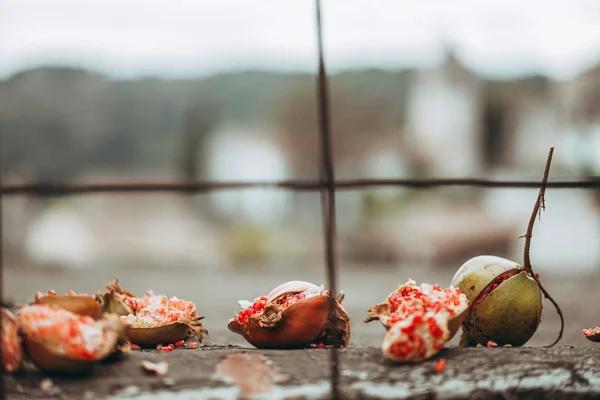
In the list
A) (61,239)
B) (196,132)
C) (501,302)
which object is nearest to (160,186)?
(501,302)

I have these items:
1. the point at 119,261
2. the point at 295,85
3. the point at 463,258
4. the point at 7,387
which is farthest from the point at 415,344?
the point at 295,85

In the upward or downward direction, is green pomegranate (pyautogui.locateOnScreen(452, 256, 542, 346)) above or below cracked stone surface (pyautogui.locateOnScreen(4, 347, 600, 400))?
above

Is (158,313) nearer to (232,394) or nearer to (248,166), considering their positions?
(232,394)

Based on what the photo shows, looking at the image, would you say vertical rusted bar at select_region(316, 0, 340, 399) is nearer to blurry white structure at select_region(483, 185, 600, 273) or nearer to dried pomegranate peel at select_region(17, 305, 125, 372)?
dried pomegranate peel at select_region(17, 305, 125, 372)

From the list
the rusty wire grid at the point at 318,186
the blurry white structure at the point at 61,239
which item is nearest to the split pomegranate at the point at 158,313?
the rusty wire grid at the point at 318,186

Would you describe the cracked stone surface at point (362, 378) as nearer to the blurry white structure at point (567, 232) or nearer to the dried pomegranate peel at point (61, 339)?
the dried pomegranate peel at point (61, 339)

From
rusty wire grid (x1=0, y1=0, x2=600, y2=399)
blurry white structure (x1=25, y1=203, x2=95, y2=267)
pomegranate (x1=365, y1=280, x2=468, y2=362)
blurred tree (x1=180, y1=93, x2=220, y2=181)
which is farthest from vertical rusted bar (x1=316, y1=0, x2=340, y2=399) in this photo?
blurred tree (x1=180, y1=93, x2=220, y2=181)
